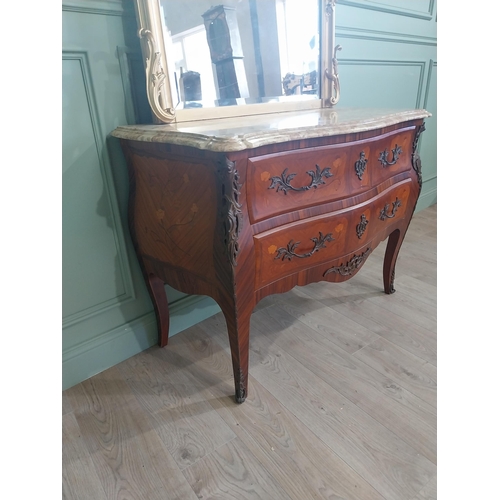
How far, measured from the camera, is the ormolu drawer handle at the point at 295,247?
97 cm

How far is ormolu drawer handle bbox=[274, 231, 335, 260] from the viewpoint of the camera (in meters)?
0.97

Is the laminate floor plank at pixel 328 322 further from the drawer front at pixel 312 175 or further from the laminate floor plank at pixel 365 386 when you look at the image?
the drawer front at pixel 312 175

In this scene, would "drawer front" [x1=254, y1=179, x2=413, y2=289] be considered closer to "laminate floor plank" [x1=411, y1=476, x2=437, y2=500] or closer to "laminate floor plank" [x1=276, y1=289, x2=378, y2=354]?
"laminate floor plank" [x1=276, y1=289, x2=378, y2=354]

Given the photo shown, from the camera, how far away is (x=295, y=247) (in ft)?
3.26

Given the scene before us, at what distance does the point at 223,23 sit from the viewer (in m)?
1.14

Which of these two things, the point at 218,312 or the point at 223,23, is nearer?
the point at 223,23

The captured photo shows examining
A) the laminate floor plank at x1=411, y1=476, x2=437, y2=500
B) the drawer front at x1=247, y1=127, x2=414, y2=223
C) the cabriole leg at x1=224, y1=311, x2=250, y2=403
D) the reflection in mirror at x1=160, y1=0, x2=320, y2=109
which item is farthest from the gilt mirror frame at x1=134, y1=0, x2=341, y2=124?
the laminate floor plank at x1=411, y1=476, x2=437, y2=500

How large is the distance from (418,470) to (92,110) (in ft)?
4.30

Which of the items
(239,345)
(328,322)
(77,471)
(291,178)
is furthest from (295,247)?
(77,471)

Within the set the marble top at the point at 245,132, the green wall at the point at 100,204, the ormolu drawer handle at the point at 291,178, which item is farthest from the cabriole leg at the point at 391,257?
the green wall at the point at 100,204

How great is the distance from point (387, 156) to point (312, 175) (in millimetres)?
387
